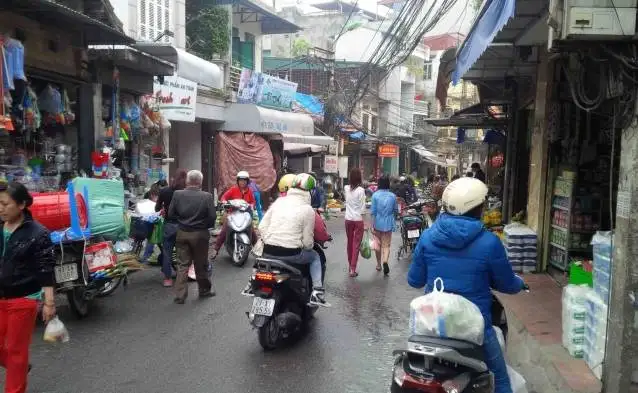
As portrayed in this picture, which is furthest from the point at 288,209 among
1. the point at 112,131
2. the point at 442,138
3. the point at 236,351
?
the point at 442,138

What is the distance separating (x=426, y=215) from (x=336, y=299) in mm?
4965

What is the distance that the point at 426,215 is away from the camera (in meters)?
12.3

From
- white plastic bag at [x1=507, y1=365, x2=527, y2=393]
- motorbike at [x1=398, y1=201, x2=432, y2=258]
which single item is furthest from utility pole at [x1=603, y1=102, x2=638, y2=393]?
motorbike at [x1=398, y1=201, x2=432, y2=258]

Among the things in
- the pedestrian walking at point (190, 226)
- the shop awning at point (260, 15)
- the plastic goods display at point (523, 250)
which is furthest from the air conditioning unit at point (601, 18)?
the shop awning at point (260, 15)

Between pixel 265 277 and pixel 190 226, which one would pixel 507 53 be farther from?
pixel 265 277

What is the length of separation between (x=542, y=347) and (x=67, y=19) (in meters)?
8.20

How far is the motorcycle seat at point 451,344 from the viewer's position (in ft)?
10.00

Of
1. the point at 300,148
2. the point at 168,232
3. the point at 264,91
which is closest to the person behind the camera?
the point at 168,232

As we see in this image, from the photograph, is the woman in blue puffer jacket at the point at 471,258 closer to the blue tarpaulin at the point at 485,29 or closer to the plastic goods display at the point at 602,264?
the plastic goods display at the point at 602,264

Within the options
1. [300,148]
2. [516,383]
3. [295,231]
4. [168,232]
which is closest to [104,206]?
[168,232]

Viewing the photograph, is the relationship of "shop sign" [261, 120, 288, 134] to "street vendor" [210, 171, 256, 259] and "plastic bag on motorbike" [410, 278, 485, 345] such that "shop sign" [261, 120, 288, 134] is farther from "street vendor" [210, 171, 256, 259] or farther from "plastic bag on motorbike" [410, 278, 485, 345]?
"plastic bag on motorbike" [410, 278, 485, 345]

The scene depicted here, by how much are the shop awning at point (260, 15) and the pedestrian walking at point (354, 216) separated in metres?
12.0

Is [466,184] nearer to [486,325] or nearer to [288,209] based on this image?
[486,325]

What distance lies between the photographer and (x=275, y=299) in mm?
5496
